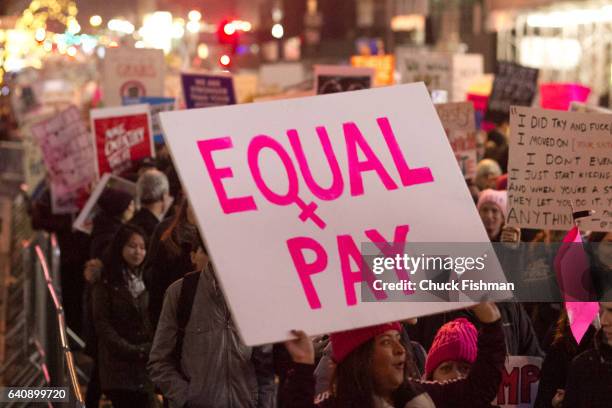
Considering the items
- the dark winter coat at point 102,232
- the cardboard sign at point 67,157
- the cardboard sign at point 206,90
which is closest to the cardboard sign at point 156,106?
the cardboard sign at point 206,90

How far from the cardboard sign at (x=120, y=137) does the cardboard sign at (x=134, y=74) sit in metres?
4.21

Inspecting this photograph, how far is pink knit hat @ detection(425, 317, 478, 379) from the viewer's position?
4.64 m

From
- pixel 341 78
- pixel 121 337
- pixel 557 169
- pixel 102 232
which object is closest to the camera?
pixel 557 169

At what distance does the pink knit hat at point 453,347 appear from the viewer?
15.2 ft

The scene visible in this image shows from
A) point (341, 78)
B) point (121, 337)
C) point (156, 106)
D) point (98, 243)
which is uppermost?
point (341, 78)

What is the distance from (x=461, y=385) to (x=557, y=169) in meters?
2.00

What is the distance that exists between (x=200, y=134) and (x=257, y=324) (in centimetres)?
68

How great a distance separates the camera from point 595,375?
14.5 feet

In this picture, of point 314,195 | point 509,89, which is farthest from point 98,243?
point 509,89

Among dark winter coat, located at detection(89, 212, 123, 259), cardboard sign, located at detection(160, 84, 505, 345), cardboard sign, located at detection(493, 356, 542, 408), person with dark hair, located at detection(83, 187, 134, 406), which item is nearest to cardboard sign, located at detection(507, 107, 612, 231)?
cardboard sign, located at detection(493, 356, 542, 408)

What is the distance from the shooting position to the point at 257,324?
→ 3.53 m

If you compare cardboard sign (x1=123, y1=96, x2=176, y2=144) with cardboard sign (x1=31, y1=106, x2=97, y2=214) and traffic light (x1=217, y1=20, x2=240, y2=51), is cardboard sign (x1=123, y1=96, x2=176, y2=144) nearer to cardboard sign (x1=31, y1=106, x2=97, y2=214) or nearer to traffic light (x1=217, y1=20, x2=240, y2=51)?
cardboard sign (x1=31, y1=106, x2=97, y2=214)

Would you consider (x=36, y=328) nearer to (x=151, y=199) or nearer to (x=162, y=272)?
(x=151, y=199)

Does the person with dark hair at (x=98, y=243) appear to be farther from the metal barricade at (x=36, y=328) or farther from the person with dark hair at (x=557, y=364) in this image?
the person with dark hair at (x=557, y=364)
